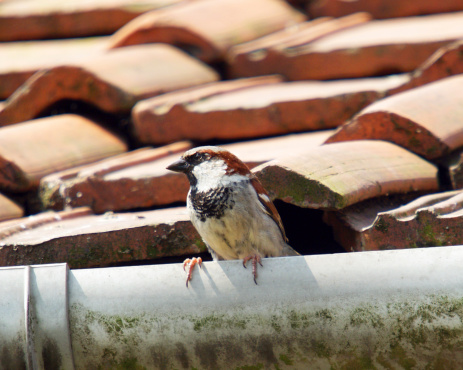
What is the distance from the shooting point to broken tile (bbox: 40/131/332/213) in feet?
8.45

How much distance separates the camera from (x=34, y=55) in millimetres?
3846

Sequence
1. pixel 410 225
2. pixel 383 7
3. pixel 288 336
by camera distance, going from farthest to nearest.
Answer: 1. pixel 383 7
2. pixel 410 225
3. pixel 288 336

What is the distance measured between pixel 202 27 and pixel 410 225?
2061 millimetres

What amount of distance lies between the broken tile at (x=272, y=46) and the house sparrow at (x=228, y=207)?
1.27 metres

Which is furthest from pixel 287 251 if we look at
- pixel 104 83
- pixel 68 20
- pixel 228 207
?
pixel 68 20

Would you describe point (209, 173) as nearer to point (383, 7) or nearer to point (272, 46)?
point (272, 46)

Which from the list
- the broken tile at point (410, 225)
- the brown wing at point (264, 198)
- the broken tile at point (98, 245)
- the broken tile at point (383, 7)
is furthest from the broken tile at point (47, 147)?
the broken tile at point (383, 7)

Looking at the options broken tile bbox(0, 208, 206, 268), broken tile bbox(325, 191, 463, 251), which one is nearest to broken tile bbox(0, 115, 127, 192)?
broken tile bbox(0, 208, 206, 268)

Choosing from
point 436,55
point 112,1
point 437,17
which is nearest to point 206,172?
point 436,55

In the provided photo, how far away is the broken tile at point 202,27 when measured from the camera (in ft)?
12.2

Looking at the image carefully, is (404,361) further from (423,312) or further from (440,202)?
(440,202)

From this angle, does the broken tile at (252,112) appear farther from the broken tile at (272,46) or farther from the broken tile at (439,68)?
Result: the broken tile at (272,46)

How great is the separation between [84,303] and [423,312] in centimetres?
82

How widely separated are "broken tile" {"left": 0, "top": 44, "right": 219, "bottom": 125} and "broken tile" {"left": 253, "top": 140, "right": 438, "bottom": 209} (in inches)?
46.3
